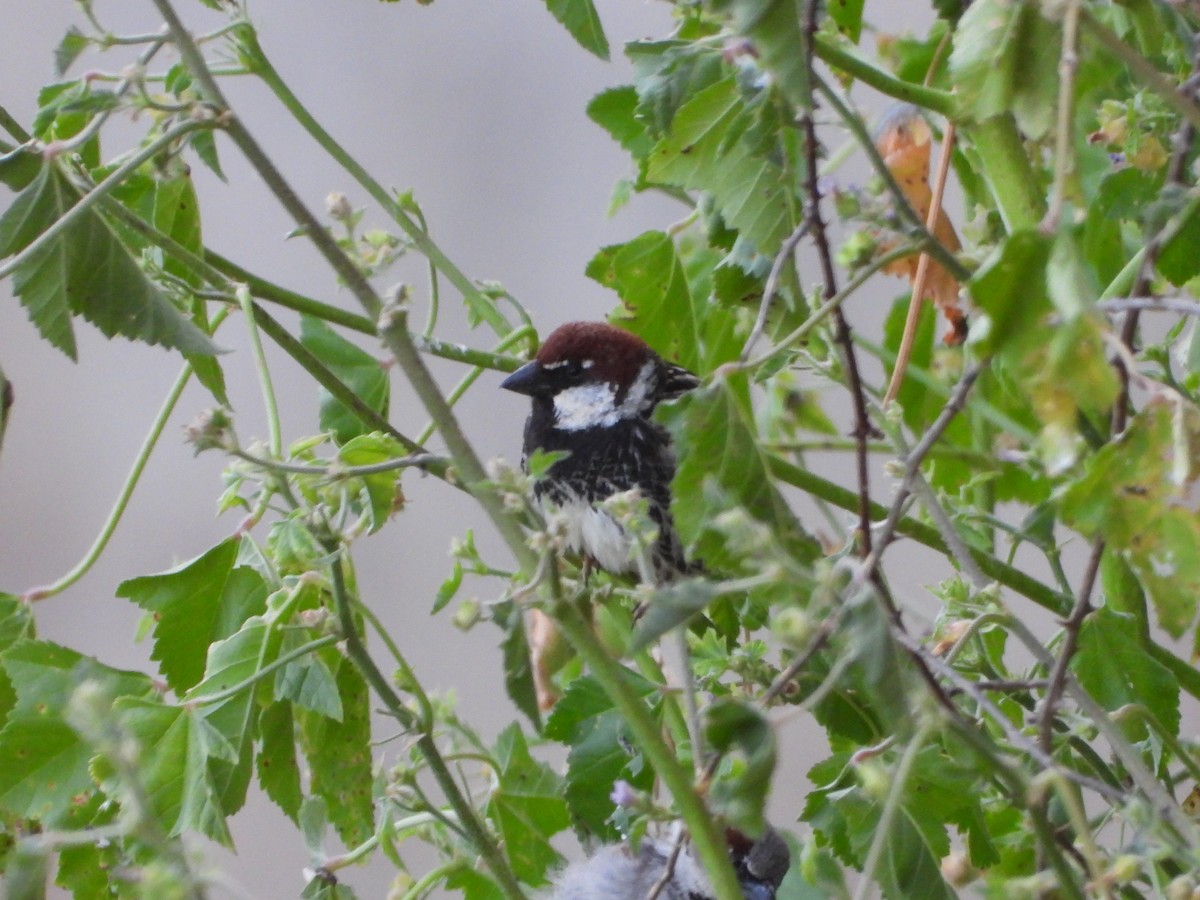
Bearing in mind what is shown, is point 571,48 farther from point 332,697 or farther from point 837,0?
point 332,697

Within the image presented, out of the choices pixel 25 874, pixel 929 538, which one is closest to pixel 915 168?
pixel 929 538

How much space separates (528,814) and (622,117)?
1.10 feet

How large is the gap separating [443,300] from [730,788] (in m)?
1.23

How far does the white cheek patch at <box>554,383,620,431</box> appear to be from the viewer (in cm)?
86

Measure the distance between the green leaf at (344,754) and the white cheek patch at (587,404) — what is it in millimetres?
318

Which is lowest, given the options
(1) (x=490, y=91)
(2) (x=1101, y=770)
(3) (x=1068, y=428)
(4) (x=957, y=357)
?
(2) (x=1101, y=770)

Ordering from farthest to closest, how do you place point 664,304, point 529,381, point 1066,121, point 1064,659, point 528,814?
point 529,381
point 664,304
point 528,814
point 1064,659
point 1066,121

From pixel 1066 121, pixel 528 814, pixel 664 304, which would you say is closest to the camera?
pixel 1066 121

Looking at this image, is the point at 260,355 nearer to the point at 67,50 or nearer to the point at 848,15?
the point at 67,50

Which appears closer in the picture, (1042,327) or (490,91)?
(1042,327)

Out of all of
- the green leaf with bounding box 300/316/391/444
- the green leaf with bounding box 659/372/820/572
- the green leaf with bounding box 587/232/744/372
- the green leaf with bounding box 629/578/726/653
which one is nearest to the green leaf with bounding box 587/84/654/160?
the green leaf with bounding box 587/232/744/372

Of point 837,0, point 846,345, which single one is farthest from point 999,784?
point 837,0

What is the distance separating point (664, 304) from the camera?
27.5 inches

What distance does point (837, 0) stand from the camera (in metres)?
0.58
